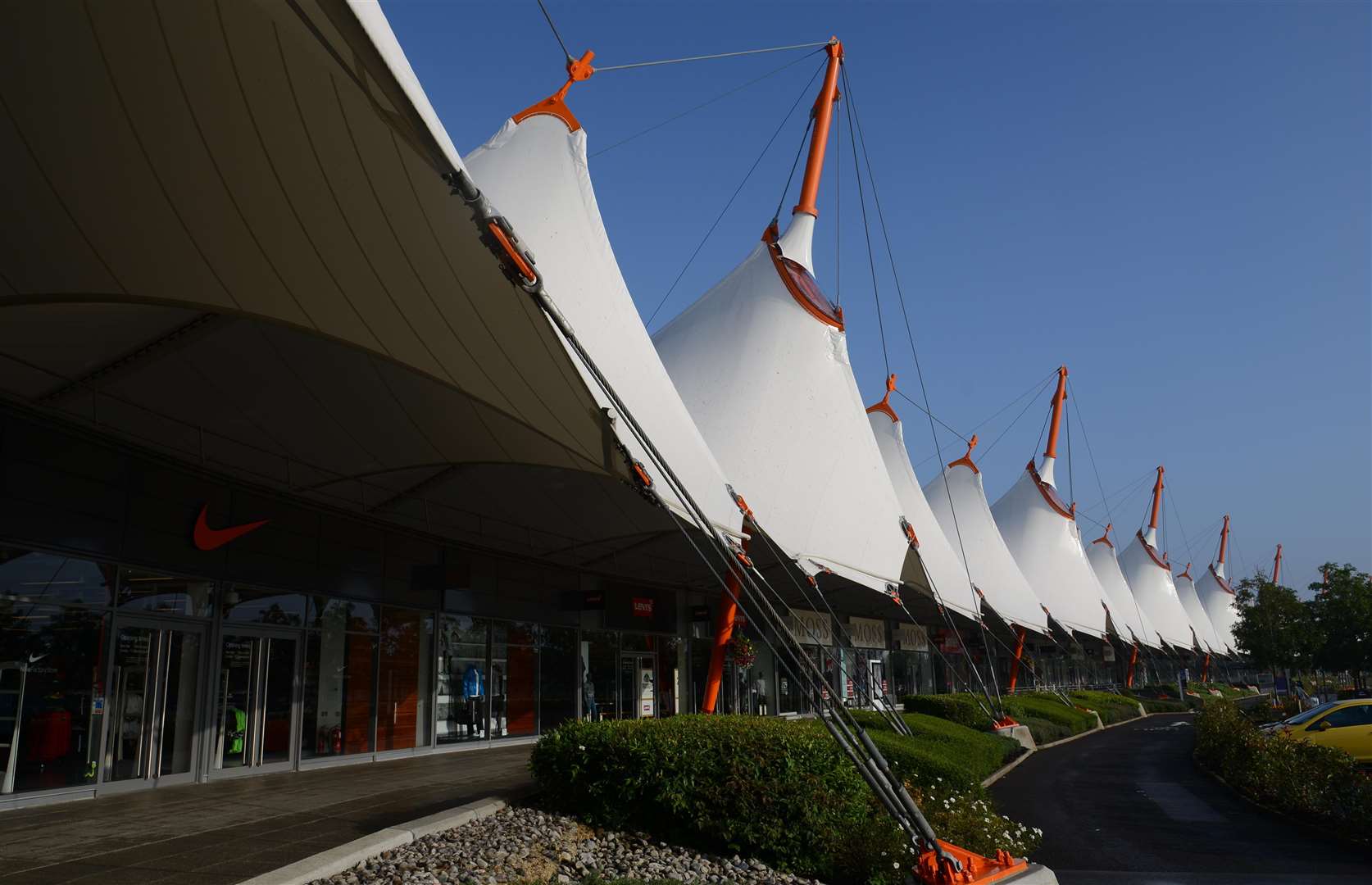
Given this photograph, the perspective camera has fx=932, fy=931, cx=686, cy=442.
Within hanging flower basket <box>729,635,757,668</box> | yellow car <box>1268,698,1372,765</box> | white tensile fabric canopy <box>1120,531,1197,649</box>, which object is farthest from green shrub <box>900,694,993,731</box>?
white tensile fabric canopy <box>1120,531,1197,649</box>

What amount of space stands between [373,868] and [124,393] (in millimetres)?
6356

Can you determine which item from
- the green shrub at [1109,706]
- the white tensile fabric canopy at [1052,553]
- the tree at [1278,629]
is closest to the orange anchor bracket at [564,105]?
the green shrub at [1109,706]

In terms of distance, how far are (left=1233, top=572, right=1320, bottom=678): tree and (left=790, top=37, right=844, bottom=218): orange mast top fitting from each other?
31.0 meters

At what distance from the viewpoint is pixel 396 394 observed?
11289 mm

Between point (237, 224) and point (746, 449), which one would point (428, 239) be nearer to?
point (237, 224)

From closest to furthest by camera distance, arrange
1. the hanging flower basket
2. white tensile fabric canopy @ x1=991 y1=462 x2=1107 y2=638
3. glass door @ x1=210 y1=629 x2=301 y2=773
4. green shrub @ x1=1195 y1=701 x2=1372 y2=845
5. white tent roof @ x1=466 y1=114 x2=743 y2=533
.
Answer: green shrub @ x1=1195 y1=701 x2=1372 y2=845, white tent roof @ x1=466 y1=114 x2=743 y2=533, glass door @ x1=210 y1=629 x2=301 y2=773, the hanging flower basket, white tensile fabric canopy @ x1=991 y1=462 x2=1107 y2=638

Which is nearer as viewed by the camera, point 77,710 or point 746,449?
point 77,710

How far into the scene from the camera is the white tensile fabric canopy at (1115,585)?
55.1 m

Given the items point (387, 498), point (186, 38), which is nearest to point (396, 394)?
point (387, 498)

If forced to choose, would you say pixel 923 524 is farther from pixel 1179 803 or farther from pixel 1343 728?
pixel 1179 803

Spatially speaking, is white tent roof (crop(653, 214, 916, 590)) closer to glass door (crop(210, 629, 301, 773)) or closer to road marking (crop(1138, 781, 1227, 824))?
road marking (crop(1138, 781, 1227, 824))

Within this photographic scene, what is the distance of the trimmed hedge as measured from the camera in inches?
423

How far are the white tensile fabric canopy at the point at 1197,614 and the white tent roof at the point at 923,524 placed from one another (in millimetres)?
58513

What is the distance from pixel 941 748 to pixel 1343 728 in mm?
7717
